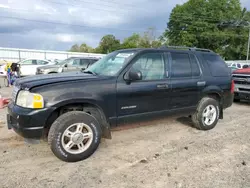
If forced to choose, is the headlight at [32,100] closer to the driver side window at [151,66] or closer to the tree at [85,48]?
the driver side window at [151,66]

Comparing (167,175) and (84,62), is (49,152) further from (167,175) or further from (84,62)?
(84,62)

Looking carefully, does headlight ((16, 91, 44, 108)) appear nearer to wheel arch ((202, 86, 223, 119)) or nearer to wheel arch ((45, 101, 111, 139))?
wheel arch ((45, 101, 111, 139))

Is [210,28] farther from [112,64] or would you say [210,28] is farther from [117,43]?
[112,64]

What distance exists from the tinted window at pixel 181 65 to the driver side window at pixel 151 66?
0.30 m

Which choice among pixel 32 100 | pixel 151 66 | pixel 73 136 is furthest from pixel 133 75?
pixel 32 100

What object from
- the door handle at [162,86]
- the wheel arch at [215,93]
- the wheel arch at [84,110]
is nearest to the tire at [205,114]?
the wheel arch at [215,93]

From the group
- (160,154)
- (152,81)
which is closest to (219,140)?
(160,154)

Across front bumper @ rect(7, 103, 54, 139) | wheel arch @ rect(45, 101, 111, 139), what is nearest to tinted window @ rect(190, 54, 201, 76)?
wheel arch @ rect(45, 101, 111, 139)

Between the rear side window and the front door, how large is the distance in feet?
4.53

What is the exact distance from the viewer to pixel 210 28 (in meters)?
45.4

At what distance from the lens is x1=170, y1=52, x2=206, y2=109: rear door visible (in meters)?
4.44

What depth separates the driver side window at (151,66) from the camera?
4070 mm

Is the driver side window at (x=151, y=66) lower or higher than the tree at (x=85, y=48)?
lower

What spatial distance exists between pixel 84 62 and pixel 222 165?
38.4ft
